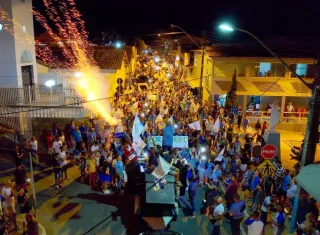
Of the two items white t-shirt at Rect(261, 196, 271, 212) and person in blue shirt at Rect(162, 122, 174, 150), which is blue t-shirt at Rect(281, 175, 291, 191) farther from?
person in blue shirt at Rect(162, 122, 174, 150)

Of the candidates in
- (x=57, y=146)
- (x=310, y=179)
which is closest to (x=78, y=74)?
(x=57, y=146)

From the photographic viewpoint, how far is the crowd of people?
866cm

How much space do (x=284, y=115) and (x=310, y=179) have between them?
58.5ft

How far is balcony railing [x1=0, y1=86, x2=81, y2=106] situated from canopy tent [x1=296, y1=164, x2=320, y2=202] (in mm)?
11715

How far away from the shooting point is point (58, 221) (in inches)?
382

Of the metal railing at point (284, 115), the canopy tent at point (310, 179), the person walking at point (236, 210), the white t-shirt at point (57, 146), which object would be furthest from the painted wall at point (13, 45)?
the metal railing at point (284, 115)

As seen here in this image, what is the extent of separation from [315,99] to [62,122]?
1239 cm

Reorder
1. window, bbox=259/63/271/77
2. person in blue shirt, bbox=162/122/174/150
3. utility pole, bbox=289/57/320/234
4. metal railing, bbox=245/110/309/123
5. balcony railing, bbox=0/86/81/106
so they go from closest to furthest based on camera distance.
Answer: utility pole, bbox=289/57/320/234 < person in blue shirt, bbox=162/122/174/150 < balcony railing, bbox=0/86/81/106 < metal railing, bbox=245/110/309/123 < window, bbox=259/63/271/77

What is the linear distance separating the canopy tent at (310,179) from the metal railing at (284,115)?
52.1ft

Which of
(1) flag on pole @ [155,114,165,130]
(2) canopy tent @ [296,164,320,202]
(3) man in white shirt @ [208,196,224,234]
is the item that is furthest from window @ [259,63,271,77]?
(3) man in white shirt @ [208,196,224,234]

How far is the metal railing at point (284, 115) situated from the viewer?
23777 mm

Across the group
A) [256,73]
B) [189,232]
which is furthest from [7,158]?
[256,73]

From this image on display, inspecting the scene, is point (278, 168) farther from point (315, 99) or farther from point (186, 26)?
point (186, 26)

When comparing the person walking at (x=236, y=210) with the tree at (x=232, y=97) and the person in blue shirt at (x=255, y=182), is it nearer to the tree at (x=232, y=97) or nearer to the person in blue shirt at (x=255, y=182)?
the person in blue shirt at (x=255, y=182)
